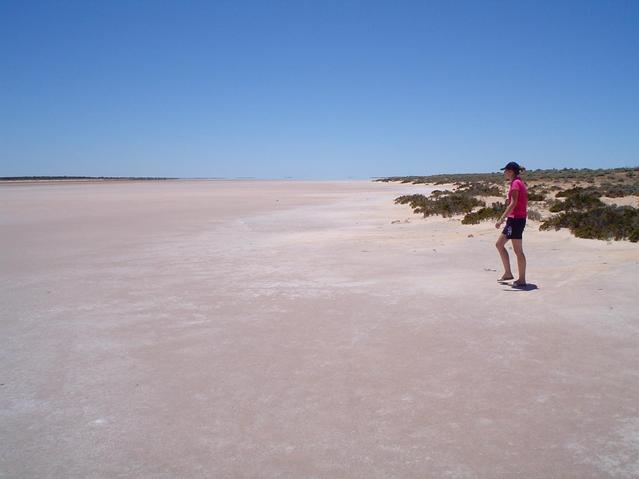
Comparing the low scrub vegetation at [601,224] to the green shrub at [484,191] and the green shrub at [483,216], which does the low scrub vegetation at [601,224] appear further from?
the green shrub at [484,191]

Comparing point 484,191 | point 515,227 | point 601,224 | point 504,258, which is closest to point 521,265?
point 504,258

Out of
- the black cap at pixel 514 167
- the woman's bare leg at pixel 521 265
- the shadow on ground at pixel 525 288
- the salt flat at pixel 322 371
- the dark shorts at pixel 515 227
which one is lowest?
the salt flat at pixel 322 371

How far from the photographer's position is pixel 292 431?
3.22 meters

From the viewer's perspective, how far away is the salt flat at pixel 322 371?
2953 mm

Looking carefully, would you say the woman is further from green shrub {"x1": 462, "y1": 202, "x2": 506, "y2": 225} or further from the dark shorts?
green shrub {"x1": 462, "y1": 202, "x2": 506, "y2": 225}

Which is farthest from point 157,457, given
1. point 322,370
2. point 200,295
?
point 200,295

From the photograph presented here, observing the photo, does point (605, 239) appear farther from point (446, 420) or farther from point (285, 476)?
point (285, 476)

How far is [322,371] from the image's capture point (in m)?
4.14

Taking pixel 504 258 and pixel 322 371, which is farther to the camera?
pixel 504 258

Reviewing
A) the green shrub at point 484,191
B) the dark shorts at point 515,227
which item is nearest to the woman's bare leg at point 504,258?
the dark shorts at point 515,227

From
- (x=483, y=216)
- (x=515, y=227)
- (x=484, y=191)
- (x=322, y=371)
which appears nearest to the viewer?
(x=322, y=371)

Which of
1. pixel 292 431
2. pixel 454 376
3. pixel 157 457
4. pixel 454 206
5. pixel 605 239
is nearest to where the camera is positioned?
pixel 157 457

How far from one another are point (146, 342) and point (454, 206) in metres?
14.0

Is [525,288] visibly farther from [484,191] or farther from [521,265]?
[484,191]
